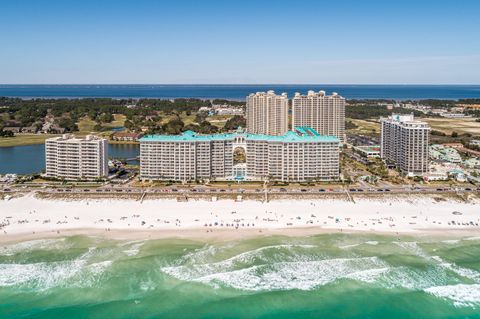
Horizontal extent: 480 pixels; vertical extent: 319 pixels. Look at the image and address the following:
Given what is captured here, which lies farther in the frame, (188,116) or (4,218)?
(188,116)

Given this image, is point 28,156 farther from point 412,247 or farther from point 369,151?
point 412,247

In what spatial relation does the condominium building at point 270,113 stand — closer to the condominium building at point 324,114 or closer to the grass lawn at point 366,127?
the condominium building at point 324,114

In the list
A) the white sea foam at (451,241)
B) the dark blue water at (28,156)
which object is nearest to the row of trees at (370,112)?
the dark blue water at (28,156)

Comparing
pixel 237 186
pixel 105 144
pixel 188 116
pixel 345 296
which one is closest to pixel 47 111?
pixel 188 116

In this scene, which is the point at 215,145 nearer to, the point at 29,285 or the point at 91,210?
the point at 91,210

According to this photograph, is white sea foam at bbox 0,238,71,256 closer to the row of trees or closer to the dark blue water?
the dark blue water

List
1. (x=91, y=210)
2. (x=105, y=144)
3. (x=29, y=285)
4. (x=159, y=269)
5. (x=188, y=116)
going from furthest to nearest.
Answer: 1. (x=188, y=116)
2. (x=105, y=144)
3. (x=91, y=210)
4. (x=159, y=269)
5. (x=29, y=285)

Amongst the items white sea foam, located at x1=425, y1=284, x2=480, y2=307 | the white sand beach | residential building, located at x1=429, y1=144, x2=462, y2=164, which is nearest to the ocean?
white sea foam, located at x1=425, y1=284, x2=480, y2=307
